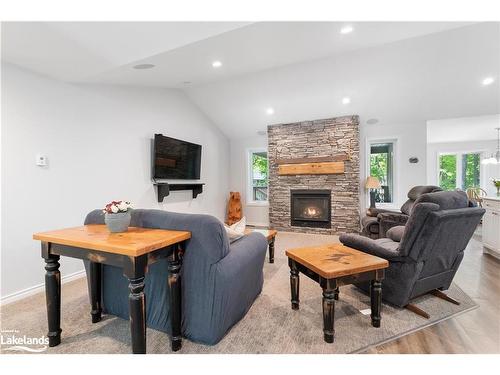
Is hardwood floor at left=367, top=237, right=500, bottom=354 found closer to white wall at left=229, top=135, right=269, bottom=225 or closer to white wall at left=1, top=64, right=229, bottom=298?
white wall at left=1, top=64, right=229, bottom=298

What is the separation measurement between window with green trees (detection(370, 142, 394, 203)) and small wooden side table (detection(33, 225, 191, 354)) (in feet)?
17.6

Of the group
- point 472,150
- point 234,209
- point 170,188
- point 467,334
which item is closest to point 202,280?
point 467,334

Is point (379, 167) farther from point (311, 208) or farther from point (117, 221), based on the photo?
point (117, 221)

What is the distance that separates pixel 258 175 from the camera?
6.77 metres

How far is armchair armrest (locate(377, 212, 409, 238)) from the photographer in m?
3.85

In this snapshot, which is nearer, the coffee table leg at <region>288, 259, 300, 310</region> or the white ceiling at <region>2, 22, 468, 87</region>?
the white ceiling at <region>2, 22, 468, 87</region>

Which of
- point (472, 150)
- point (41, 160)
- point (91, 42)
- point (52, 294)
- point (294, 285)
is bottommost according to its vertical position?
point (294, 285)

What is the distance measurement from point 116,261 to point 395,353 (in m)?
1.88

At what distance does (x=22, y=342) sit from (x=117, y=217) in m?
1.21

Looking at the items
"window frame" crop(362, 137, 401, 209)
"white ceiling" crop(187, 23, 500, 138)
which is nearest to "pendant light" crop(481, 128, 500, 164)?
"white ceiling" crop(187, 23, 500, 138)

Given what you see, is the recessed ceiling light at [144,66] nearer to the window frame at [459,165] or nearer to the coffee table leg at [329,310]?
the coffee table leg at [329,310]

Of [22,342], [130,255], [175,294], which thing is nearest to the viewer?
[130,255]
